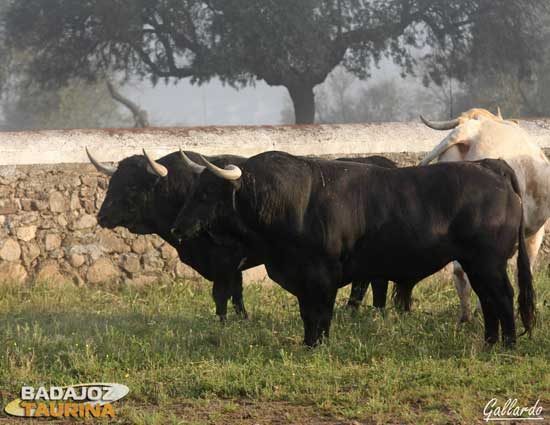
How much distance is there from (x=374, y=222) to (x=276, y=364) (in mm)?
1176

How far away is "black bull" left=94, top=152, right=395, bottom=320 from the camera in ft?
27.4

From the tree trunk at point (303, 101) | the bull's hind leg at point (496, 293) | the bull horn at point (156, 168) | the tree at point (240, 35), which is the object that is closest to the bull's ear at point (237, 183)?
the bull horn at point (156, 168)

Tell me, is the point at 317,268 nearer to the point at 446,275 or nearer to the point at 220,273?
the point at 220,273

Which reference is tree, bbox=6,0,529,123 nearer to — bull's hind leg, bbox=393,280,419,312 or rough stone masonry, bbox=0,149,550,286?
rough stone masonry, bbox=0,149,550,286

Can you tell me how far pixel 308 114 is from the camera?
93.5 feet

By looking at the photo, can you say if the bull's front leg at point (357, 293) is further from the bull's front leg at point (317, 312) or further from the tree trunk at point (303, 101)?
the tree trunk at point (303, 101)

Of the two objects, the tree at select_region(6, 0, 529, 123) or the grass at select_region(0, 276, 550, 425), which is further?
the tree at select_region(6, 0, 529, 123)

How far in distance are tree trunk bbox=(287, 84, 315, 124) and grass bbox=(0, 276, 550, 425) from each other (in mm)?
19343

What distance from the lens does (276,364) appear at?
258 inches

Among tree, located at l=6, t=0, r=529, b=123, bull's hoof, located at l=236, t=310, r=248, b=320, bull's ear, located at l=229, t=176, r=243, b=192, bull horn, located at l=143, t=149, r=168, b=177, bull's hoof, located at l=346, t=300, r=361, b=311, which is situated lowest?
bull's hoof, located at l=236, t=310, r=248, b=320

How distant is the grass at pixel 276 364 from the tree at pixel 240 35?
17699 millimetres

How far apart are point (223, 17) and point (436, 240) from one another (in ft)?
68.7

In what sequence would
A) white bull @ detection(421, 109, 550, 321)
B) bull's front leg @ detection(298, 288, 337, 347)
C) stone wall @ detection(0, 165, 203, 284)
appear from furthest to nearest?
stone wall @ detection(0, 165, 203, 284) → white bull @ detection(421, 109, 550, 321) → bull's front leg @ detection(298, 288, 337, 347)

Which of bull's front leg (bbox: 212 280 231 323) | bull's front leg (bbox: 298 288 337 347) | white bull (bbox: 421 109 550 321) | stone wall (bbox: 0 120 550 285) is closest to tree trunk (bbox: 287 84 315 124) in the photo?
stone wall (bbox: 0 120 550 285)
